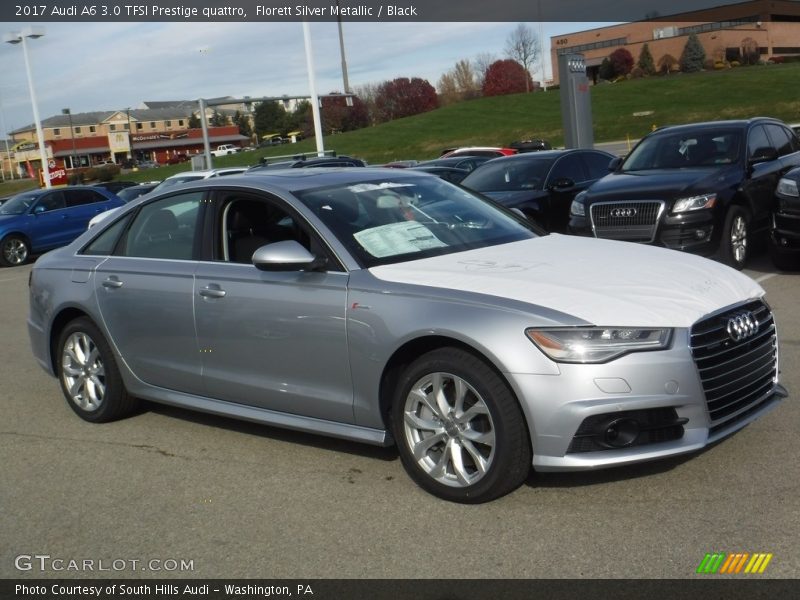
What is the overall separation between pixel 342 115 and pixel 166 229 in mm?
95702

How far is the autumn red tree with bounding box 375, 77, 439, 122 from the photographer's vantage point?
103188 mm

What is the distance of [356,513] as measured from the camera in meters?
4.41

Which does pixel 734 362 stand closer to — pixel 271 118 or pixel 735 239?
pixel 735 239

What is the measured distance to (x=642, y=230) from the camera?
1016 centimetres

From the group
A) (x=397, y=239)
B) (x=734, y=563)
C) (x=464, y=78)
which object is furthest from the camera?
(x=464, y=78)

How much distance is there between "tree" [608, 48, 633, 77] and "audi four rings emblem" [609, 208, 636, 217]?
87372 millimetres

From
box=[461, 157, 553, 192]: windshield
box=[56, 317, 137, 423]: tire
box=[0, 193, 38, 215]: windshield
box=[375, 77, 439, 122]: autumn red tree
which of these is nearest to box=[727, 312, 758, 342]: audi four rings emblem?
box=[56, 317, 137, 423]: tire

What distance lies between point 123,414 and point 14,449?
0.73 meters

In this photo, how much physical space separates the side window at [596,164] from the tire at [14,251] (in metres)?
13.2

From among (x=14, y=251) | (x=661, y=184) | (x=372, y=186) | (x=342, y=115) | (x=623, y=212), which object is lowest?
(x=14, y=251)

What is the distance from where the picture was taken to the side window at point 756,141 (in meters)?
10.8

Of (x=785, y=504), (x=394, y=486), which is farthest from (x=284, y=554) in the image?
(x=785, y=504)

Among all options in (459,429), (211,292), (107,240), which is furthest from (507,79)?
(459,429)
